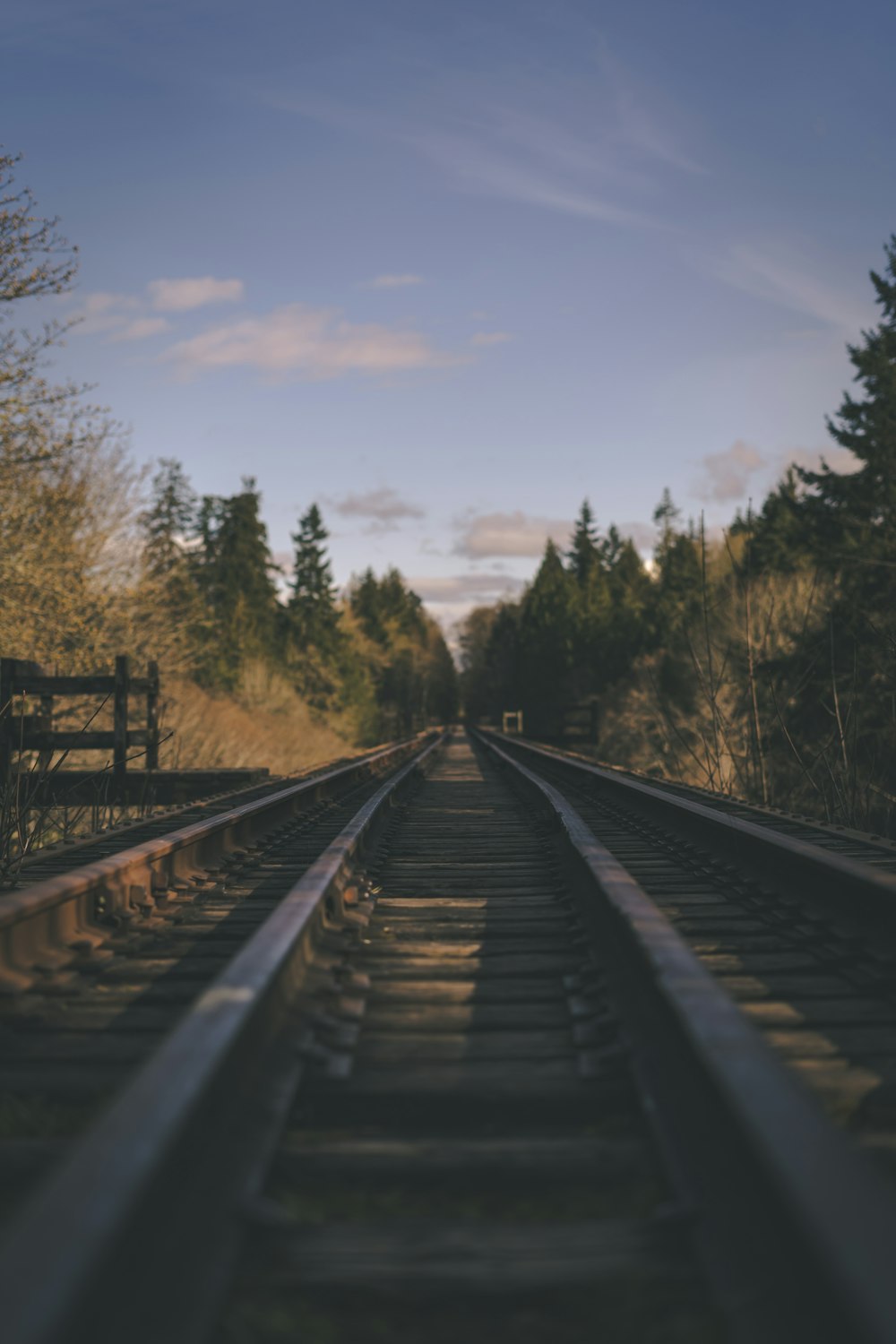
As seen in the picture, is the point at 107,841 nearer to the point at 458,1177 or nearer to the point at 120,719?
the point at 458,1177

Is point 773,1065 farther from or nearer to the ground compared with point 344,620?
nearer to the ground

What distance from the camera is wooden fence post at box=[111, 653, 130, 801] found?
41.3 feet

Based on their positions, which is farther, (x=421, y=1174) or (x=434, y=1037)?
(x=434, y=1037)

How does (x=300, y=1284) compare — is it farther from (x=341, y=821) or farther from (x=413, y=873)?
(x=341, y=821)

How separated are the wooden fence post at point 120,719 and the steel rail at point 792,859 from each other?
733 cm

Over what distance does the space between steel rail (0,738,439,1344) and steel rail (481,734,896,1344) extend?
0.93 metres

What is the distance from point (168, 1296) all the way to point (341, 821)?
7309 mm

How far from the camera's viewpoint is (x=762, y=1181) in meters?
1.73

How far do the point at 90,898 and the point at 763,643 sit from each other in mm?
8083

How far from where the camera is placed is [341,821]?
8844mm

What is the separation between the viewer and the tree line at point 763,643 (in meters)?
11.8

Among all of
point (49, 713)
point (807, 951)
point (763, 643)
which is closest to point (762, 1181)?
point (807, 951)

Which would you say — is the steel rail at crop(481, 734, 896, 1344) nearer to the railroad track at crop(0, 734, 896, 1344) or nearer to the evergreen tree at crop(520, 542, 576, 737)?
the railroad track at crop(0, 734, 896, 1344)

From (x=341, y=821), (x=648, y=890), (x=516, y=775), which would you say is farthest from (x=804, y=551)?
(x=648, y=890)
